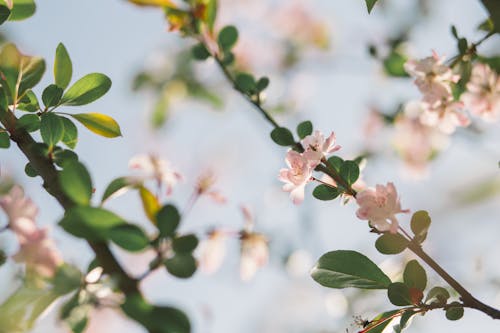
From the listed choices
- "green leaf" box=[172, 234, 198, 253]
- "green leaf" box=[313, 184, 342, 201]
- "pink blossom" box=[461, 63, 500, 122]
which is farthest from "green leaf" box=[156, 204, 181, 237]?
"pink blossom" box=[461, 63, 500, 122]

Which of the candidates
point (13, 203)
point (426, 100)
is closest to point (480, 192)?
point (426, 100)

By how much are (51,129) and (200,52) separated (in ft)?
1.31

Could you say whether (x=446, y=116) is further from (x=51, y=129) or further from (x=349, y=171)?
(x=51, y=129)

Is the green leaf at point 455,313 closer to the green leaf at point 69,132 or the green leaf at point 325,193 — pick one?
the green leaf at point 325,193

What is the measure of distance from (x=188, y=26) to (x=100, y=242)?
615 mm

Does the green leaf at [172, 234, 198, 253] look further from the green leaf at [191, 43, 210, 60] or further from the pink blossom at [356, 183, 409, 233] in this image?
the green leaf at [191, 43, 210, 60]

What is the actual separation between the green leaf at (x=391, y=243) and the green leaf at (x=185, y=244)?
226 millimetres

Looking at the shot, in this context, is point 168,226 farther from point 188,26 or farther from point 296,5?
point 296,5

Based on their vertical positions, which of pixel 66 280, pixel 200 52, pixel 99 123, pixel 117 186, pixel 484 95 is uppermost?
pixel 484 95

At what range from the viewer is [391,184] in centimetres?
59

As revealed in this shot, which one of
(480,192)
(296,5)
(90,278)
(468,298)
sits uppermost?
(296,5)

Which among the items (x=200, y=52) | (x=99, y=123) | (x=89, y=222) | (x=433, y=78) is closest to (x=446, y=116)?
(x=433, y=78)

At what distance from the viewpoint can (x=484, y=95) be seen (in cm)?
94

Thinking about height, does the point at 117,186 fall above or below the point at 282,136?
below
